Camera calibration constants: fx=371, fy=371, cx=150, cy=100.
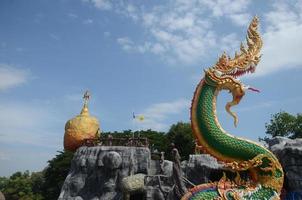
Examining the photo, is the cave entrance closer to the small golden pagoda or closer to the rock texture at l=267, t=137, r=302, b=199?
the small golden pagoda

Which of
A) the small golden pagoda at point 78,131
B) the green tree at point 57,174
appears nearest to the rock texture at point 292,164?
the small golden pagoda at point 78,131

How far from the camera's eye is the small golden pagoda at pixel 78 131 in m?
21.0

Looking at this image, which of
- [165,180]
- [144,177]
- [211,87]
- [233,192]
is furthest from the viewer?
[144,177]

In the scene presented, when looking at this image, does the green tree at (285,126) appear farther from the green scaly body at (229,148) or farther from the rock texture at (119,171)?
the green scaly body at (229,148)

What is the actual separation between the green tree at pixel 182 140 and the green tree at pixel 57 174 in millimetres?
7359

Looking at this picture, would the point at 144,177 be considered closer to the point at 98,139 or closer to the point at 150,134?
the point at 98,139

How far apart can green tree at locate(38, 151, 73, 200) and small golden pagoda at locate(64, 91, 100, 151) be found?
5.02 metres

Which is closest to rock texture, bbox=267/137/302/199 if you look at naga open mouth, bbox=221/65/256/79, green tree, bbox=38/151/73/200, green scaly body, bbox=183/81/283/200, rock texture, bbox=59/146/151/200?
green scaly body, bbox=183/81/283/200

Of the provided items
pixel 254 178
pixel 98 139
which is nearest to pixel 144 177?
pixel 98 139

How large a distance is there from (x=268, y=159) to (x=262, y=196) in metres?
0.69

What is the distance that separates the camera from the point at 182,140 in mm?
28328

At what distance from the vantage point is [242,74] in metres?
7.48

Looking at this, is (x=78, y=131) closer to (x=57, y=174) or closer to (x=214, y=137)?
(x=57, y=174)

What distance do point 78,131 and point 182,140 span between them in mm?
9891
